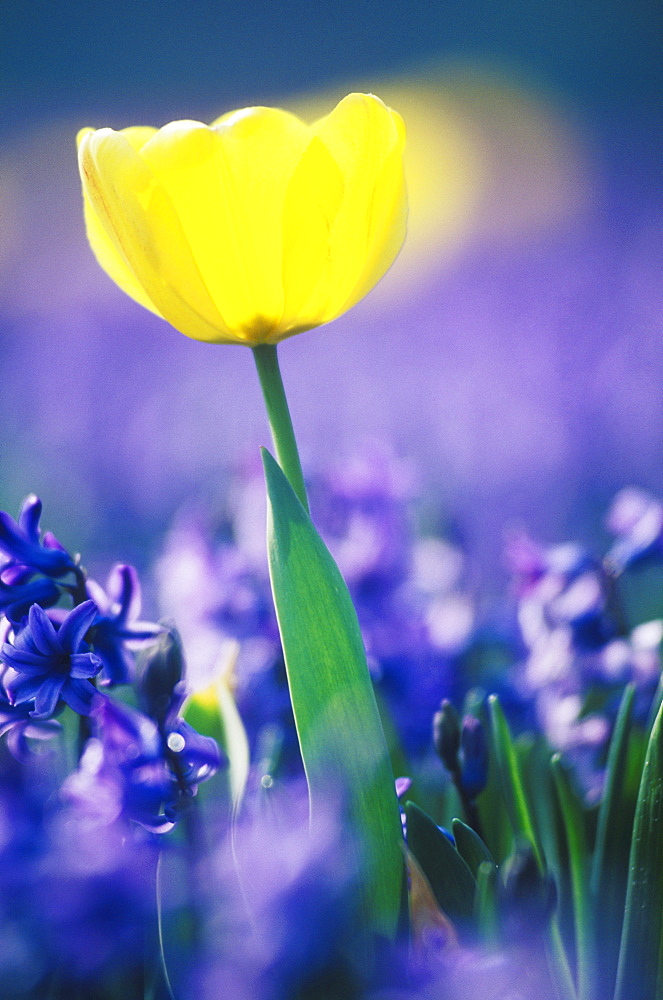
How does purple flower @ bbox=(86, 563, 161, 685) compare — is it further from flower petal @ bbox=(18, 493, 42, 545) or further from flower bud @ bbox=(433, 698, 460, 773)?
flower bud @ bbox=(433, 698, 460, 773)

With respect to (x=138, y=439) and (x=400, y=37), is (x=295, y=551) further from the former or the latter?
(x=400, y=37)

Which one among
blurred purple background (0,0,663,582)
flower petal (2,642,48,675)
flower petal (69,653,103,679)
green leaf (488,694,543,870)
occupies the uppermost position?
blurred purple background (0,0,663,582)

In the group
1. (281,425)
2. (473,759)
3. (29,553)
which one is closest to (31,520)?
(29,553)

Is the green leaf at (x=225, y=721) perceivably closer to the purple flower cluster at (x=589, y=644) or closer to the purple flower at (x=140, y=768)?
the purple flower at (x=140, y=768)

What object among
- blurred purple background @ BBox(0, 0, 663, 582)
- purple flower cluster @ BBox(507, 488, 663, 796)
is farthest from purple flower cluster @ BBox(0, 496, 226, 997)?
blurred purple background @ BBox(0, 0, 663, 582)

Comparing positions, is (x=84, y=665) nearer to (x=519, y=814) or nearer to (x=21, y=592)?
(x=21, y=592)

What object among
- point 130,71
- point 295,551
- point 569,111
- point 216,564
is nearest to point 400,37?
point 569,111
